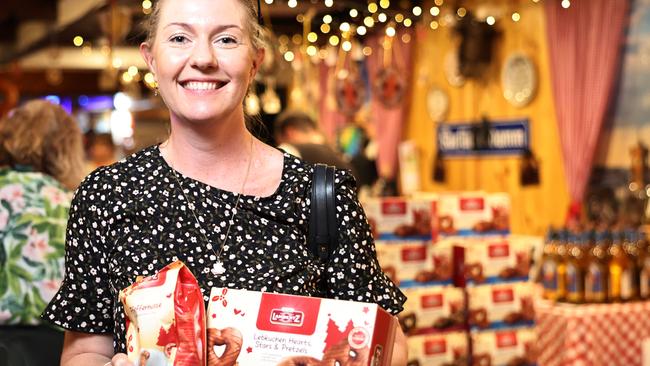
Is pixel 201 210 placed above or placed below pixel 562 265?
above

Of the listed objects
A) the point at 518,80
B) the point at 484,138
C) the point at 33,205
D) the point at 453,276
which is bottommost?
the point at 453,276

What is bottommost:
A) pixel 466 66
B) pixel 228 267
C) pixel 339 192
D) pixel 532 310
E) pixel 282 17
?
pixel 532 310

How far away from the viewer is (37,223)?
139 inches

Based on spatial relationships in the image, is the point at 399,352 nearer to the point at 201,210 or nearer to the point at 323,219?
the point at 323,219

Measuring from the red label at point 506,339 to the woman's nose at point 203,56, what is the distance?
403 cm

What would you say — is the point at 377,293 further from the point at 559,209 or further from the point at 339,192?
the point at 559,209

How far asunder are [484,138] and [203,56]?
7.86 metres

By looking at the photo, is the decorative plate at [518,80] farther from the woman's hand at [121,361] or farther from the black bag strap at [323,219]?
the woman's hand at [121,361]

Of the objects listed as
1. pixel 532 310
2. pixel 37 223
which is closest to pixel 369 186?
pixel 532 310

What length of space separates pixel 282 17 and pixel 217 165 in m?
9.22

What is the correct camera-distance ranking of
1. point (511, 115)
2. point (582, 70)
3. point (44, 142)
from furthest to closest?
point (511, 115), point (582, 70), point (44, 142)

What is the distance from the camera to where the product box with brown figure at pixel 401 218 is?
208 inches

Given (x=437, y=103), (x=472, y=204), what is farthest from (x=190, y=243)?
(x=437, y=103)

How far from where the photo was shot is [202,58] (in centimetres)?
189
